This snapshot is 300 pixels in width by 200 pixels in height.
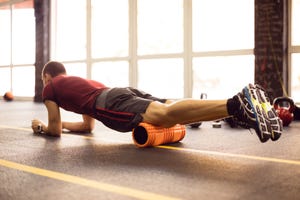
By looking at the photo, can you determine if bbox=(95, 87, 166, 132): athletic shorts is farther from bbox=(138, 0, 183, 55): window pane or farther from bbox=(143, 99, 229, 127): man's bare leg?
bbox=(138, 0, 183, 55): window pane

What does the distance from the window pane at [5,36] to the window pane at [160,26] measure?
5.57 metres

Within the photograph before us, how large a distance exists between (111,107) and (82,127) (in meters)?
1.14

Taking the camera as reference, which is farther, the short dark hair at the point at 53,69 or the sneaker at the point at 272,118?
the short dark hair at the point at 53,69

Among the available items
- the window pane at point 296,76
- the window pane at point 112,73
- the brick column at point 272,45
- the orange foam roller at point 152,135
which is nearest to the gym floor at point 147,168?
the orange foam roller at point 152,135

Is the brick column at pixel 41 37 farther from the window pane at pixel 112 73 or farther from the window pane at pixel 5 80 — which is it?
the window pane at pixel 112 73

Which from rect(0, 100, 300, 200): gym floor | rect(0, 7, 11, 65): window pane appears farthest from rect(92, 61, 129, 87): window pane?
rect(0, 100, 300, 200): gym floor

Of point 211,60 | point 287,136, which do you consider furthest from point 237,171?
point 211,60

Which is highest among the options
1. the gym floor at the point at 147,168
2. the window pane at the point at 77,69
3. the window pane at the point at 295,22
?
the window pane at the point at 295,22

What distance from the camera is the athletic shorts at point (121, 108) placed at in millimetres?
3346

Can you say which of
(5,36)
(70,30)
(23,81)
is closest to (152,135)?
(70,30)

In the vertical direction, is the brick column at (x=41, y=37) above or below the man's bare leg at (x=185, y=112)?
above

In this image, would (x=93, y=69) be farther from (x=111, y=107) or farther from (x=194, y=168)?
(x=194, y=168)

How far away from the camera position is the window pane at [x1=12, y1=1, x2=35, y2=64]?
12383mm

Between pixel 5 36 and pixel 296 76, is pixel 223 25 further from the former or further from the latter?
pixel 5 36
